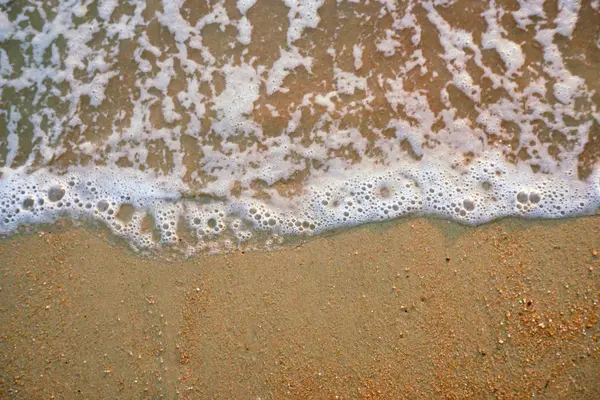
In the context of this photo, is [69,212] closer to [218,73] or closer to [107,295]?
[107,295]

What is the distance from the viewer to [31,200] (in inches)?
110

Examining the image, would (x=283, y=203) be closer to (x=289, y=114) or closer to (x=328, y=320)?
(x=289, y=114)

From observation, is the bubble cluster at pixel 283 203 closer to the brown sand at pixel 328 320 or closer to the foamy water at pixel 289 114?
the foamy water at pixel 289 114

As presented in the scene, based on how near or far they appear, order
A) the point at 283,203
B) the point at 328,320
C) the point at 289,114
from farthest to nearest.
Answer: the point at 289,114 → the point at 283,203 → the point at 328,320

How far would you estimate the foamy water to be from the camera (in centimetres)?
274

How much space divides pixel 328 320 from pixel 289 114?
4.46 feet

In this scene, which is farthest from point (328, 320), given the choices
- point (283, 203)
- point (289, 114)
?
point (289, 114)

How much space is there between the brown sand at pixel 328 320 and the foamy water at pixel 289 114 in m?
0.21

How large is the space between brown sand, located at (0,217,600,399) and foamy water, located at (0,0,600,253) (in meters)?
0.21

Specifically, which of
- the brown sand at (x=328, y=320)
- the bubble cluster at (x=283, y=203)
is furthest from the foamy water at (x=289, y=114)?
the brown sand at (x=328, y=320)

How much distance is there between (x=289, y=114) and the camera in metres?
2.90

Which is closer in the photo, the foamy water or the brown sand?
the brown sand

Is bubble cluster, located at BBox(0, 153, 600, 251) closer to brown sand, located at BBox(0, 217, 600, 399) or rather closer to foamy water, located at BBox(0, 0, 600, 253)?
foamy water, located at BBox(0, 0, 600, 253)

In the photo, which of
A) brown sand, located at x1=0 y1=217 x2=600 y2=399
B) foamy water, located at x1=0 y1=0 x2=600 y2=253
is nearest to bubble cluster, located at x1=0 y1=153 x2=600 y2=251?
foamy water, located at x1=0 y1=0 x2=600 y2=253
